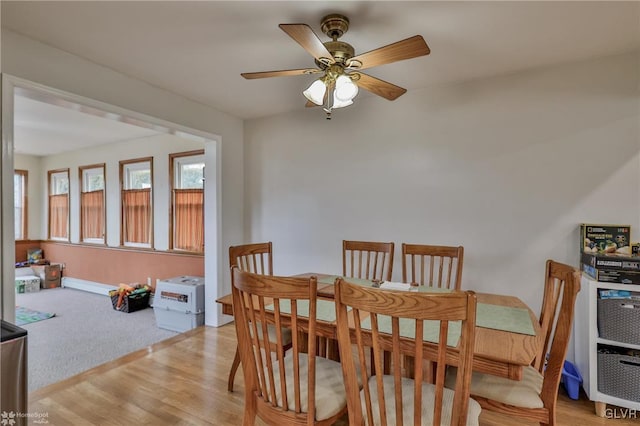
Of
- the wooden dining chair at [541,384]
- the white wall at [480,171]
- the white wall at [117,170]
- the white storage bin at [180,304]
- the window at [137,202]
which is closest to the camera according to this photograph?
the wooden dining chair at [541,384]

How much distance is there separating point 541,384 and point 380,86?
190cm

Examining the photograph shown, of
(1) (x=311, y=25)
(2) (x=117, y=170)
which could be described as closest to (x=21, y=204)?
(2) (x=117, y=170)

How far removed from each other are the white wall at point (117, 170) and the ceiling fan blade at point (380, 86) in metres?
2.24

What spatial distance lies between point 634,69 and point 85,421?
4458 millimetres

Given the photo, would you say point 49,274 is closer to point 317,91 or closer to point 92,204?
point 92,204

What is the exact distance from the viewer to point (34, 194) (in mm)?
6586

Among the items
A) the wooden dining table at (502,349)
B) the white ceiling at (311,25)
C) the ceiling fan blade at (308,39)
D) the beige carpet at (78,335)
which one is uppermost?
the white ceiling at (311,25)

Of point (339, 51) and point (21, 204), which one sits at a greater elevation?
point (339, 51)

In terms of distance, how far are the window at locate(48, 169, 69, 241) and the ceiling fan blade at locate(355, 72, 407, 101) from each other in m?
6.68

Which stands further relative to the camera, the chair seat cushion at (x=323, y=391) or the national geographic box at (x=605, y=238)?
the national geographic box at (x=605, y=238)

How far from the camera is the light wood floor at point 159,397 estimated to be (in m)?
2.01

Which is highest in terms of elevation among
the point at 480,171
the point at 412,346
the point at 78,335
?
the point at 480,171

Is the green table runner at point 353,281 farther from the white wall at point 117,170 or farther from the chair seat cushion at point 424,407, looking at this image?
the white wall at point 117,170

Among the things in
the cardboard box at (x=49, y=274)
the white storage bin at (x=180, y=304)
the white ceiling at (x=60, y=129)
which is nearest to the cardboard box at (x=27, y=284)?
the cardboard box at (x=49, y=274)
